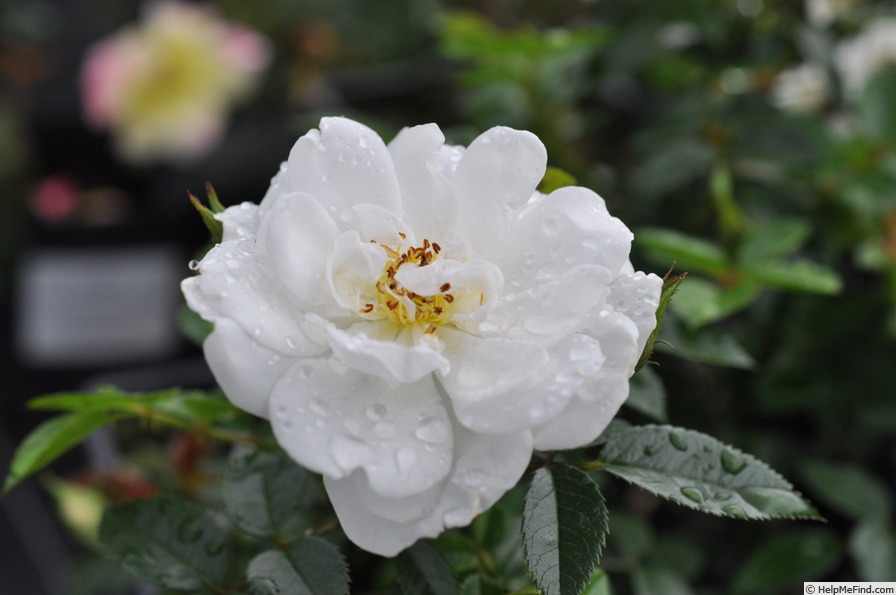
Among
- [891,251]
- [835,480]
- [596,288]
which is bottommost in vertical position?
[835,480]

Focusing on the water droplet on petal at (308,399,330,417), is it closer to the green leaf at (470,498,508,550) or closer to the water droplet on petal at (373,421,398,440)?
the water droplet on petal at (373,421,398,440)

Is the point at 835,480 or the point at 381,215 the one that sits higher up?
the point at 381,215

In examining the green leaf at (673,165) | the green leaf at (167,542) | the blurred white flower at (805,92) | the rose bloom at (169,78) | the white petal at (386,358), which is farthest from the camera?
the rose bloom at (169,78)

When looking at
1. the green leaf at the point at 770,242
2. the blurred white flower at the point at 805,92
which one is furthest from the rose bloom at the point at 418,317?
the blurred white flower at the point at 805,92

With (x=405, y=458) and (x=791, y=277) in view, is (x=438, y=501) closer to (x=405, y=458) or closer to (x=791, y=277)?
(x=405, y=458)

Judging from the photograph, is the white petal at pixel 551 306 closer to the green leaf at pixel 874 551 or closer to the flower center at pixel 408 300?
the flower center at pixel 408 300

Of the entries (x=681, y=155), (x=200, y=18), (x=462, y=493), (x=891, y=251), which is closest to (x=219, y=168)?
(x=200, y=18)

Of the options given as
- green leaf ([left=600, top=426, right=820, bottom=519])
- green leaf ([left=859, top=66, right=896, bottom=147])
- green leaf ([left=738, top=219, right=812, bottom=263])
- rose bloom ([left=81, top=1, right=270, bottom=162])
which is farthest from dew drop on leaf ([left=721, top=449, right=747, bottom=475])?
rose bloom ([left=81, top=1, right=270, bottom=162])

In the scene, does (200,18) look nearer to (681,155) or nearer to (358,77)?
(358,77)
